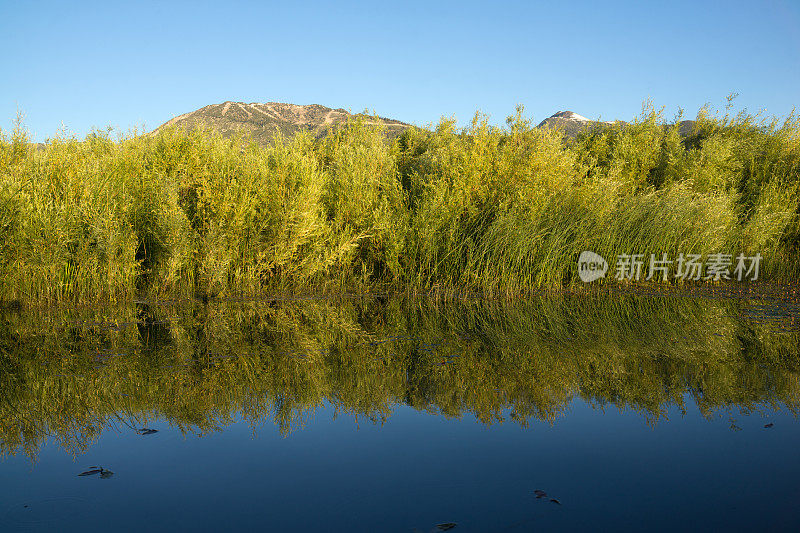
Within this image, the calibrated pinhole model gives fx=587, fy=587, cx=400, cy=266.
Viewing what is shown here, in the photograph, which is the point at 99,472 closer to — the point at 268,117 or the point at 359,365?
the point at 359,365

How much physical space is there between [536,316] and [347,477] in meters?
6.82

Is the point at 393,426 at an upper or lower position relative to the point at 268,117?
lower

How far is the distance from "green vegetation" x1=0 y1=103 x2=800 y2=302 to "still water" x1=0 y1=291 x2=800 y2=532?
196 centimetres

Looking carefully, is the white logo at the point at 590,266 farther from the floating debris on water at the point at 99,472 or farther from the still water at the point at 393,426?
the floating debris on water at the point at 99,472

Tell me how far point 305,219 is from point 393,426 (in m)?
7.08

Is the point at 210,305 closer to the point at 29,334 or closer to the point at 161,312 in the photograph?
the point at 161,312

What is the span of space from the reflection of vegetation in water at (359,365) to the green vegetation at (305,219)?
1.39 metres

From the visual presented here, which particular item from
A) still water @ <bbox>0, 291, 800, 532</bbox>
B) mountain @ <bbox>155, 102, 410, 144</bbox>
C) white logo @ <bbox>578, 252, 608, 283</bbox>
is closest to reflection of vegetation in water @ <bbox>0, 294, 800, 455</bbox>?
still water @ <bbox>0, 291, 800, 532</bbox>

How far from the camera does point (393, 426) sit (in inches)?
211

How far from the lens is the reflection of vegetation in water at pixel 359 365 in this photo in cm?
563

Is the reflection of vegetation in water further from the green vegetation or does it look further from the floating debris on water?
the green vegetation

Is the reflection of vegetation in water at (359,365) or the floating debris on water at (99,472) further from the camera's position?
the reflection of vegetation in water at (359,365)

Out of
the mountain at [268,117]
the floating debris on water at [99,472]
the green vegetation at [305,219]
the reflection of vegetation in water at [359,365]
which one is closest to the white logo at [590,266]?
the green vegetation at [305,219]

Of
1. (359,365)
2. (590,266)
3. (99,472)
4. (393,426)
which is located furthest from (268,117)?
(99,472)
